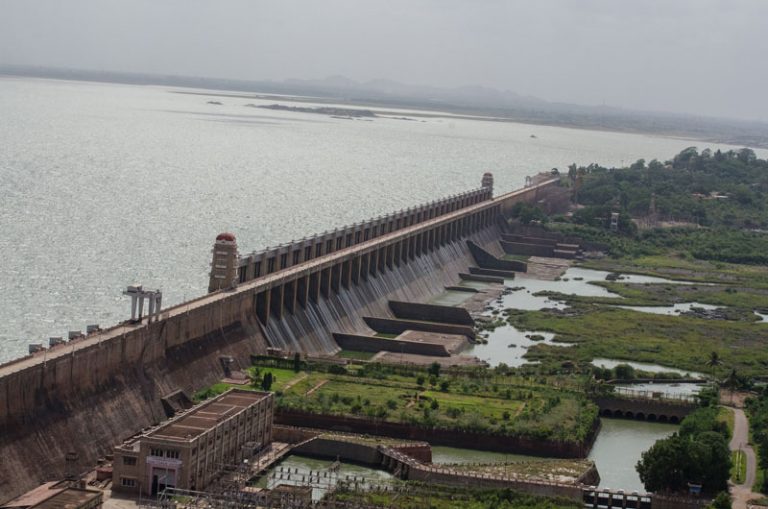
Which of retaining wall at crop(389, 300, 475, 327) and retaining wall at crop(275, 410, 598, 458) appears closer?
retaining wall at crop(275, 410, 598, 458)

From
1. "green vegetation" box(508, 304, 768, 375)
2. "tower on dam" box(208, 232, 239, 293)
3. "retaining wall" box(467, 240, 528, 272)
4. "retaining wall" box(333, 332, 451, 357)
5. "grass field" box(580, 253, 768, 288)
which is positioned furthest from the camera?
"grass field" box(580, 253, 768, 288)

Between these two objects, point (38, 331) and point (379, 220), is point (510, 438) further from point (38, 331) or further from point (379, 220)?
point (379, 220)

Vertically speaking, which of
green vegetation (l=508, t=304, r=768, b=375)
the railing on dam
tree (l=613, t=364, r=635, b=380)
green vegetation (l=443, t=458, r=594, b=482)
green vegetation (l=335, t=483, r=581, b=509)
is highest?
the railing on dam

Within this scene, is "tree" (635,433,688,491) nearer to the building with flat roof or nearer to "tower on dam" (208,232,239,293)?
the building with flat roof

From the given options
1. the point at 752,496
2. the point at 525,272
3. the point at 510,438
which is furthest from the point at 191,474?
the point at 525,272

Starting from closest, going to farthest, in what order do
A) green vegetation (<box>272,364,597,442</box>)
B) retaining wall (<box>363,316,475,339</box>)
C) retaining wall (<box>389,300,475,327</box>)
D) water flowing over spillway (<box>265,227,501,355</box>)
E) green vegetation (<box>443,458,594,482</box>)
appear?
green vegetation (<box>443,458,594,482</box>), green vegetation (<box>272,364,597,442</box>), water flowing over spillway (<box>265,227,501,355</box>), retaining wall (<box>363,316,475,339</box>), retaining wall (<box>389,300,475,327</box>)

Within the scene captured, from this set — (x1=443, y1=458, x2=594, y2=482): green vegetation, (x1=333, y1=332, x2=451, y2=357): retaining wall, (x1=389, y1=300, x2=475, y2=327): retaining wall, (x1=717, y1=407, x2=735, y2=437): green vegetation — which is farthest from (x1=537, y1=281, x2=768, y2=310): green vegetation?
(x1=443, y1=458, x2=594, y2=482): green vegetation

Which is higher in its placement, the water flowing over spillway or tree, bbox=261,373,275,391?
tree, bbox=261,373,275,391

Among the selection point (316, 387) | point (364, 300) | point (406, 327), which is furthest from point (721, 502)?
point (364, 300)
